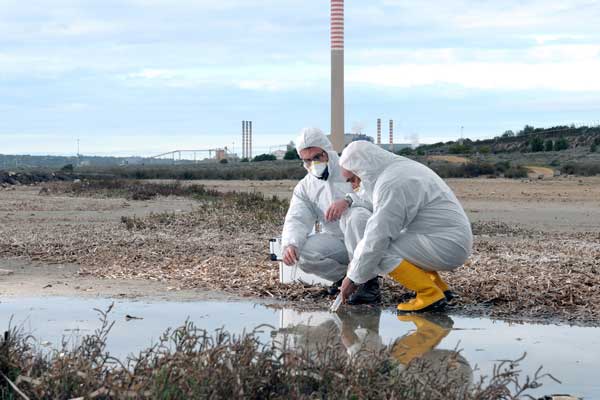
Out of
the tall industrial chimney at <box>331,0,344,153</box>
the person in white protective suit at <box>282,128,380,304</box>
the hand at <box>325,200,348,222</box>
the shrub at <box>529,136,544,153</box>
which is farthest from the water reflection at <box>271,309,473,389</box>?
the shrub at <box>529,136,544,153</box>

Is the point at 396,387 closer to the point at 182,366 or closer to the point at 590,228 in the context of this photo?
the point at 182,366

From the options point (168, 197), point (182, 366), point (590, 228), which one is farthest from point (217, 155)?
point (182, 366)

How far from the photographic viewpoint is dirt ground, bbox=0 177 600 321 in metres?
9.60

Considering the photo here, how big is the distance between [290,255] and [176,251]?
13.7 feet

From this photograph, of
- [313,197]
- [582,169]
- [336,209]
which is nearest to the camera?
[336,209]

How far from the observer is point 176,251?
12656 millimetres

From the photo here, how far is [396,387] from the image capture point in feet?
15.6

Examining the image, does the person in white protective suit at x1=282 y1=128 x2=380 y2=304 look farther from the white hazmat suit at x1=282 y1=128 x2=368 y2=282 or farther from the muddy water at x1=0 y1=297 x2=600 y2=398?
the muddy water at x1=0 y1=297 x2=600 y2=398

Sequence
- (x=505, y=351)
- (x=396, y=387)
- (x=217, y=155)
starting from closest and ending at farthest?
(x=396, y=387), (x=505, y=351), (x=217, y=155)

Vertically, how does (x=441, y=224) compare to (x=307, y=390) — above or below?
above

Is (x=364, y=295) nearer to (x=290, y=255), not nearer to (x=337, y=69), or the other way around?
(x=290, y=255)

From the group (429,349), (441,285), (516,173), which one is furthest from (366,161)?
(516,173)

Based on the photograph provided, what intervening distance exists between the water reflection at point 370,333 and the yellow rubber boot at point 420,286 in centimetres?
10

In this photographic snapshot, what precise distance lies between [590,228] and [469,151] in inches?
1536
